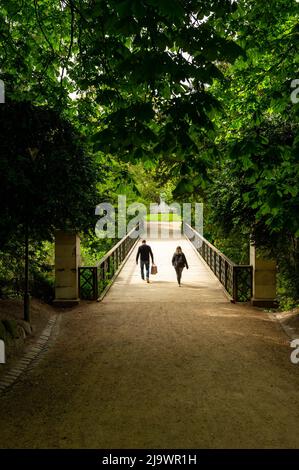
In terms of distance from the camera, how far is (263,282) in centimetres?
1245

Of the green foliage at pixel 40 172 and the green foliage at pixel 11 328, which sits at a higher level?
the green foliage at pixel 40 172

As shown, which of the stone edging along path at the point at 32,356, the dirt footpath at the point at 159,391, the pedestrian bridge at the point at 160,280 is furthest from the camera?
the pedestrian bridge at the point at 160,280

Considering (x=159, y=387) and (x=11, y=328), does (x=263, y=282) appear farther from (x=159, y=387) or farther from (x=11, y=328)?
(x=11, y=328)

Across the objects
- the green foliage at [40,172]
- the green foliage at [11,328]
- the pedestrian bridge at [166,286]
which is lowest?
the pedestrian bridge at [166,286]

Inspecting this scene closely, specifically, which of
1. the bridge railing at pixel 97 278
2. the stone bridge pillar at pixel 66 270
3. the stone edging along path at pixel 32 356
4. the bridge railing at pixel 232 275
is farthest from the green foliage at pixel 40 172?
the bridge railing at pixel 232 275

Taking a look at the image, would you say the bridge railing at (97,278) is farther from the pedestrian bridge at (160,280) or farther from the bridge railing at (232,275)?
the bridge railing at (232,275)

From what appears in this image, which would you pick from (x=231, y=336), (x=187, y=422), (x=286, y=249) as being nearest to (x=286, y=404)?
(x=187, y=422)

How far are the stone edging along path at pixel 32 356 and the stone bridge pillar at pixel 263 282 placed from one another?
6041 mm

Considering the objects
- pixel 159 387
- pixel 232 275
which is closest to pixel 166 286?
pixel 232 275

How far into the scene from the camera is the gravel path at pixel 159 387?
4.54m

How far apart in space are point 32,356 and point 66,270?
4831 mm

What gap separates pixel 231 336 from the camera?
8781 millimetres

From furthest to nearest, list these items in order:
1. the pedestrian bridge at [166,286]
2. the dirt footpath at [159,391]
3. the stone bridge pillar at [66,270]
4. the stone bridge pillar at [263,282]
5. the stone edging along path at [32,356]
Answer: the pedestrian bridge at [166,286] < the stone bridge pillar at [263,282] < the stone bridge pillar at [66,270] < the stone edging along path at [32,356] < the dirt footpath at [159,391]
